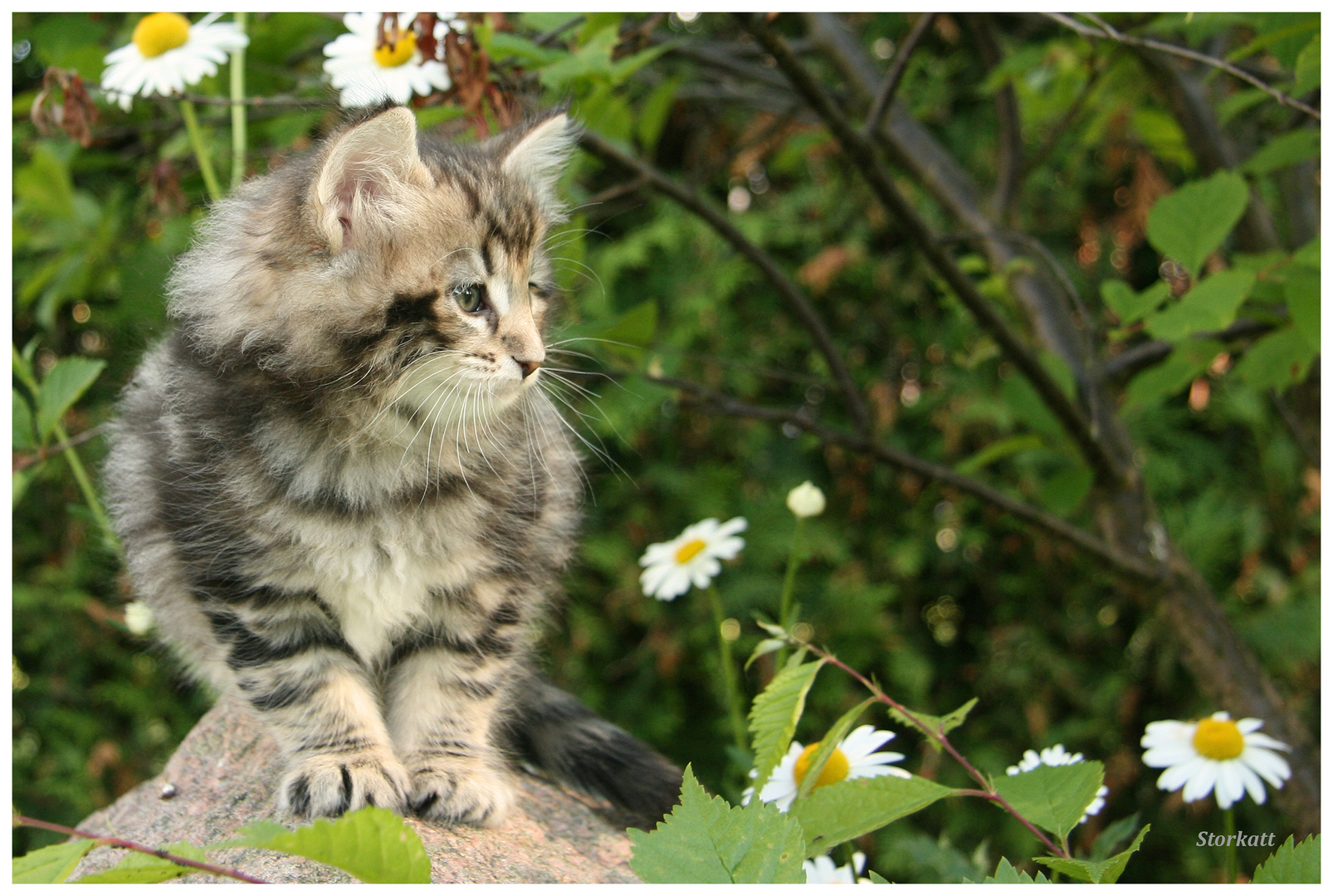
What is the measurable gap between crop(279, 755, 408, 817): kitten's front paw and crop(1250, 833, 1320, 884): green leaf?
91 cm

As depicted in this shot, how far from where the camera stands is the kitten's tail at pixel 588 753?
1.53 metres

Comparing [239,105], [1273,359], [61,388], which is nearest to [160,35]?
[239,105]

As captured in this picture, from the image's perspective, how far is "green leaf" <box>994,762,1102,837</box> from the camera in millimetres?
957

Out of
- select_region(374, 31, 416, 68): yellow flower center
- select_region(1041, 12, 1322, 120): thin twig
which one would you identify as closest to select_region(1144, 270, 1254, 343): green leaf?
select_region(1041, 12, 1322, 120): thin twig

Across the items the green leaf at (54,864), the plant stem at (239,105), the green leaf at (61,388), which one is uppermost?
the plant stem at (239,105)

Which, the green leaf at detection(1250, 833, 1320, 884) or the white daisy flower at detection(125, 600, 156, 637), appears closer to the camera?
the green leaf at detection(1250, 833, 1320, 884)

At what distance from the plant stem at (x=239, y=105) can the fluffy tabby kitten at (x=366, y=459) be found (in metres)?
0.39

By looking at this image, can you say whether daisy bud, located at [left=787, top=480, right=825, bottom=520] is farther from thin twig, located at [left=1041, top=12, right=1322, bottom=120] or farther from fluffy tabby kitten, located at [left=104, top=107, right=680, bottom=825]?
thin twig, located at [left=1041, top=12, right=1322, bottom=120]

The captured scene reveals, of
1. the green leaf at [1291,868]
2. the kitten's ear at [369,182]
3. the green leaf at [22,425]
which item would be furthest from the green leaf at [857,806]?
the green leaf at [22,425]

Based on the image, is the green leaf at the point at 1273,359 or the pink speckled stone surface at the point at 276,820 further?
the green leaf at the point at 1273,359

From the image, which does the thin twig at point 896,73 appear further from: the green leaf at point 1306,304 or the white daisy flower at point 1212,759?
the white daisy flower at point 1212,759

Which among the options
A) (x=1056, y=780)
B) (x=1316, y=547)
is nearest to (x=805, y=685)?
(x=1056, y=780)

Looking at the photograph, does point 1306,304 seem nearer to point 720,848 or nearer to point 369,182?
point 720,848
